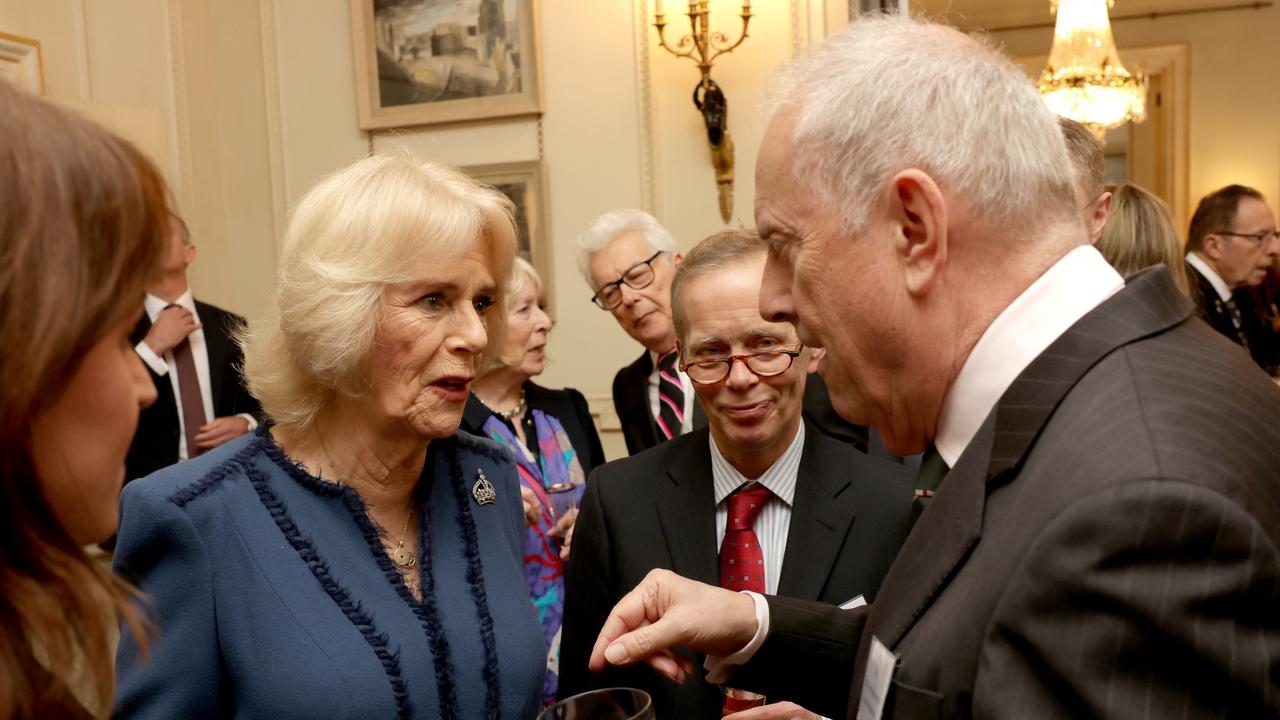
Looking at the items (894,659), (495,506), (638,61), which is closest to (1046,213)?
(894,659)

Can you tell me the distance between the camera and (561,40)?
603 cm

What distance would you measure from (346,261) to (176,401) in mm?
2788

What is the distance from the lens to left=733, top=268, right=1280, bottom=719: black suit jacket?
35.9 inches

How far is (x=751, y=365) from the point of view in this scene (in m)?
2.13

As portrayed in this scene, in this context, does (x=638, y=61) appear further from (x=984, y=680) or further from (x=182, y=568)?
(x=984, y=680)

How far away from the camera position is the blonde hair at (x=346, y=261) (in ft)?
6.26

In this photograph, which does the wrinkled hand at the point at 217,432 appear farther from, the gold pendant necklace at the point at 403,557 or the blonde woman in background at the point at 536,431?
the gold pendant necklace at the point at 403,557

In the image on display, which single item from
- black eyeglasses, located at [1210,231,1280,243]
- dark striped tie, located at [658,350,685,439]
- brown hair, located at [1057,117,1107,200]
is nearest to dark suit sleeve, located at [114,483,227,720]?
dark striped tie, located at [658,350,685,439]

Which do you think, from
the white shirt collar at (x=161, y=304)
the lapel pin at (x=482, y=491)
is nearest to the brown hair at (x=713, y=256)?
the lapel pin at (x=482, y=491)

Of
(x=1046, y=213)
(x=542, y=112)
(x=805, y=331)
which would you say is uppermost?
(x=542, y=112)

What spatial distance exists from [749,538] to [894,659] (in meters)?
0.90

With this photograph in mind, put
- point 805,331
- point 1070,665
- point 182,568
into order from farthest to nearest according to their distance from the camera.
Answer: point 182,568 < point 805,331 < point 1070,665

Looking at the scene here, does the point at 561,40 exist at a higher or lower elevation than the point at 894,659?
higher

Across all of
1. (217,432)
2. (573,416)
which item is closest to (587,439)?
(573,416)
